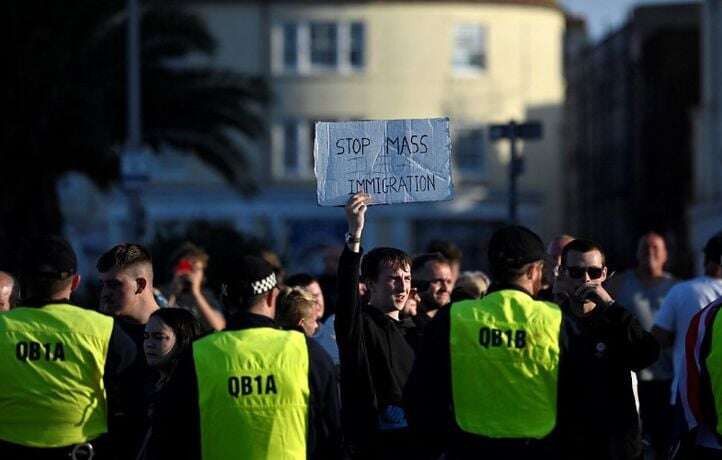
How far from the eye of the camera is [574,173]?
63.4 m

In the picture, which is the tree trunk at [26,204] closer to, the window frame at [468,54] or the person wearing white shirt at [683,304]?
the person wearing white shirt at [683,304]

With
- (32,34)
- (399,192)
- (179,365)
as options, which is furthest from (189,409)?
(32,34)

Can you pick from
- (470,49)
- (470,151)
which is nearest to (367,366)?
(470,151)

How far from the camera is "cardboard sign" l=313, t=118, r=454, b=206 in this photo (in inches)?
347

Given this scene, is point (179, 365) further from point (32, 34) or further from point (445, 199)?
point (32, 34)

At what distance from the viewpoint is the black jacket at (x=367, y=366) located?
338 inches

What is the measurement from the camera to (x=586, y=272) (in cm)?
886

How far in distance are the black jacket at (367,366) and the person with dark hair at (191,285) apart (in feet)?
15.0

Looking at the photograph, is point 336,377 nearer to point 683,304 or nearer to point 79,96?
point 683,304

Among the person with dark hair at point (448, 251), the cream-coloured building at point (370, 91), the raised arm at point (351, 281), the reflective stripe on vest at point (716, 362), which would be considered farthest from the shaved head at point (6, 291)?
the cream-coloured building at point (370, 91)

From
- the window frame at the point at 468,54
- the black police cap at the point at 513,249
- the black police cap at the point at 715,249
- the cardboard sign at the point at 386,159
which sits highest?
the window frame at the point at 468,54

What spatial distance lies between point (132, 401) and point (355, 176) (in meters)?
1.57

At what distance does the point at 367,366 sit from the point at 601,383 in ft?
4.45

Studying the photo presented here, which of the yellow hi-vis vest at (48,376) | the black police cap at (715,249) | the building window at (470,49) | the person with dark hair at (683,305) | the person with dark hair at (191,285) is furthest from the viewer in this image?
the building window at (470,49)
